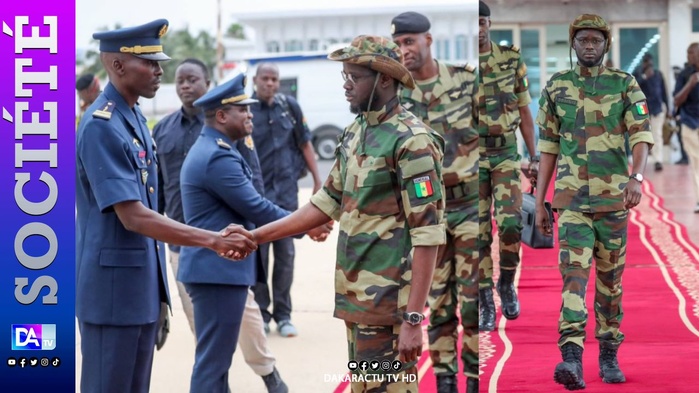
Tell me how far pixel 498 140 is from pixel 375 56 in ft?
4.03

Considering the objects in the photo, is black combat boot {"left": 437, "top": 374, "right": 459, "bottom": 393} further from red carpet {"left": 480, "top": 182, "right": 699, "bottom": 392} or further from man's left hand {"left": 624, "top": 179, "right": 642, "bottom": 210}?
man's left hand {"left": 624, "top": 179, "right": 642, "bottom": 210}

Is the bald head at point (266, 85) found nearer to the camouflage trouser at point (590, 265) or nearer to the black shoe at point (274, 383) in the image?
the black shoe at point (274, 383)

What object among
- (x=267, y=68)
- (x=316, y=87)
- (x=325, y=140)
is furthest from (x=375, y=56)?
(x=325, y=140)

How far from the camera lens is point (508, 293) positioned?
15.3 ft

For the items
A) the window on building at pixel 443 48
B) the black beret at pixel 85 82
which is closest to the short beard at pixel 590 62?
the window on building at pixel 443 48

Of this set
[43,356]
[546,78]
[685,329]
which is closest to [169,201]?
[43,356]

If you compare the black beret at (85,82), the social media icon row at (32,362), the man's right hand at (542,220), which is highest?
the black beret at (85,82)

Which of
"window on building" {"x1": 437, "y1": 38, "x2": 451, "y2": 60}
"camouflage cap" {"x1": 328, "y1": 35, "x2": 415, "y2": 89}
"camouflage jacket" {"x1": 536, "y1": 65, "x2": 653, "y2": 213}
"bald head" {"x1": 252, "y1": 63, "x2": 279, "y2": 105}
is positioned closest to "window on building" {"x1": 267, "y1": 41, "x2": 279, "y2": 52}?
"window on building" {"x1": 437, "y1": 38, "x2": 451, "y2": 60}

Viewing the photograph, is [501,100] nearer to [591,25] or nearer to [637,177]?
Result: [591,25]

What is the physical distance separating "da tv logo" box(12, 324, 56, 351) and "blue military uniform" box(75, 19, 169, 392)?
0.97ft

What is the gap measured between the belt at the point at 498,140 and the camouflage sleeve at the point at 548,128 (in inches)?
4.8

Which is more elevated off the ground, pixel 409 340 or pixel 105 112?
pixel 105 112

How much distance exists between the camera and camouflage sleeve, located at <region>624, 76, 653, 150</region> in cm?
434

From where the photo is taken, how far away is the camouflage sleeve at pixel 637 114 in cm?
434
